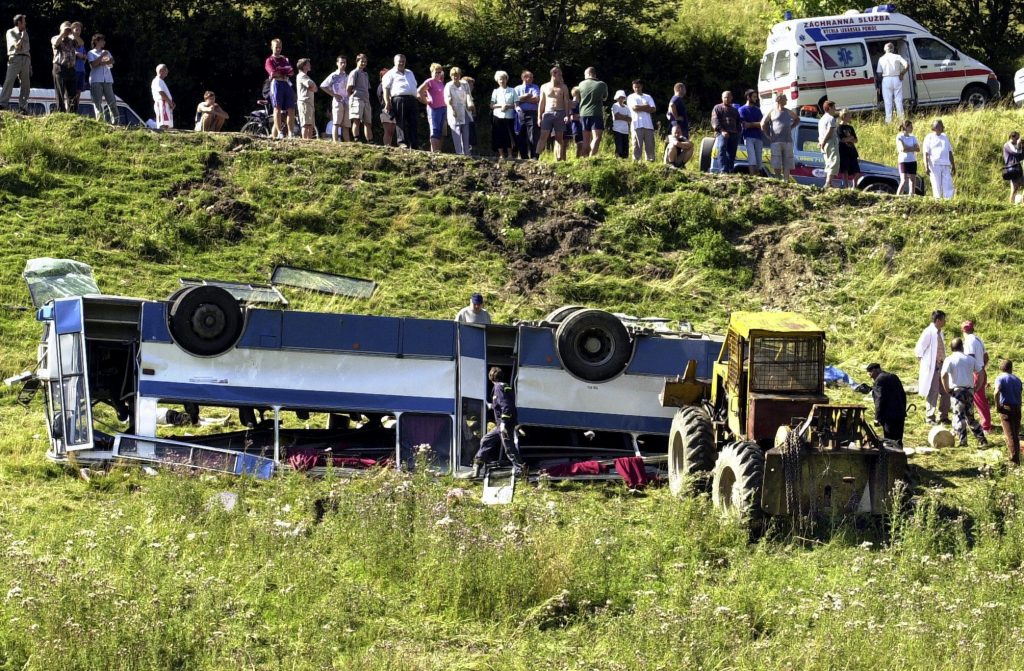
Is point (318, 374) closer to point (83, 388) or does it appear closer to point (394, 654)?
point (83, 388)

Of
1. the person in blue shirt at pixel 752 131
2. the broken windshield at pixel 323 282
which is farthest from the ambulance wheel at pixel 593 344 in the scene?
the person in blue shirt at pixel 752 131

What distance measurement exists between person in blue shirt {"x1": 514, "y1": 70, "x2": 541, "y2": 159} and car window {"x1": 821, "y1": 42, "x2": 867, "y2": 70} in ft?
26.8

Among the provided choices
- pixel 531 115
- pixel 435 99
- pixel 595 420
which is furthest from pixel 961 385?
pixel 435 99

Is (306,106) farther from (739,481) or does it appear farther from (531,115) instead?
(739,481)

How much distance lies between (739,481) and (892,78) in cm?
1950

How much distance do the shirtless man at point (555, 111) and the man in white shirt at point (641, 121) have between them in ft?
3.85

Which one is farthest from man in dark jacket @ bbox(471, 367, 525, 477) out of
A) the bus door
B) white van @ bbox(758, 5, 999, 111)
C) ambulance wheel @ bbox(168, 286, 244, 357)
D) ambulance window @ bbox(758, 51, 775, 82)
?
ambulance window @ bbox(758, 51, 775, 82)

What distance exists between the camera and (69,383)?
1692cm

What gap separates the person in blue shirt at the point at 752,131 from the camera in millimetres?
26203

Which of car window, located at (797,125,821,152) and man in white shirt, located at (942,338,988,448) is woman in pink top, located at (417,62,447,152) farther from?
man in white shirt, located at (942,338,988,448)

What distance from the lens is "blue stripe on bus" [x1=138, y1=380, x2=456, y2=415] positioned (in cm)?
1709

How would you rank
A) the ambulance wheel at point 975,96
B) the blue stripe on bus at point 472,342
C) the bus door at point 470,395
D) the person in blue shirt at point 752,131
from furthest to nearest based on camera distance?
the ambulance wheel at point 975,96
the person in blue shirt at point 752,131
the blue stripe on bus at point 472,342
the bus door at point 470,395

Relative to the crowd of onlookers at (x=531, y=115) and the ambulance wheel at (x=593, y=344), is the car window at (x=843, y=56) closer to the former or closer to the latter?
the crowd of onlookers at (x=531, y=115)

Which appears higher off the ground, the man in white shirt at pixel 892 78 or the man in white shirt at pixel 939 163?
the man in white shirt at pixel 892 78
